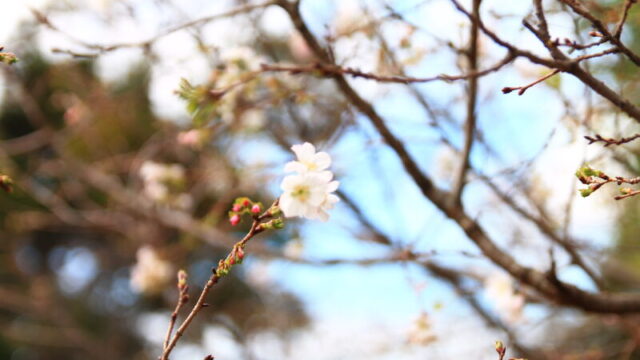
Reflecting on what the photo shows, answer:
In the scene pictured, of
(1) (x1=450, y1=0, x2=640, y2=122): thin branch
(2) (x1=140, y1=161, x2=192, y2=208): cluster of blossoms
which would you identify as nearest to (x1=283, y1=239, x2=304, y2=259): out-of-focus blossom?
(2) (x1=140, y1=161, x2=192, y2=208): cluster of blossoms

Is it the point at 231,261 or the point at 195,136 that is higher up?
the point at 195,136

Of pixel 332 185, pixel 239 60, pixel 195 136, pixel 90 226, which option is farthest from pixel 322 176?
pixel 90 226

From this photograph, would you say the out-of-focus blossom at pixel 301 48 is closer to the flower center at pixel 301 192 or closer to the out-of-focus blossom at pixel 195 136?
the out-of-focus blossom at pixel 195 136

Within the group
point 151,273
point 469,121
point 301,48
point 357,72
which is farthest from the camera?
point 151,273

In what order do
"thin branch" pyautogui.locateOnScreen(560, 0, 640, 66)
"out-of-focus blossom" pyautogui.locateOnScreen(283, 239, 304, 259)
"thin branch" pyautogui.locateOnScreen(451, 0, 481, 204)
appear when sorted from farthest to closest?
"out-of-focus blossom" pyautogui.locateOnScreen(283, 239, 304, 259) → "thin branch" pyautogui.locateOnScreen(451, 0, 481, 204) → "thin branch" pyautogui.locateOnScreen(560, 0, 640, 66)

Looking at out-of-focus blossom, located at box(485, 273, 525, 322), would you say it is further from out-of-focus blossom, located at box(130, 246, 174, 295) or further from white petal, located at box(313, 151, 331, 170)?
out-of-focus blossom, located at box(130, 246, 174, 295)

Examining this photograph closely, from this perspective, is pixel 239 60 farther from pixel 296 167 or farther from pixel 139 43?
pixel 296 167

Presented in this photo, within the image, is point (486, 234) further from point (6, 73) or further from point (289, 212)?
point (6, 73)
